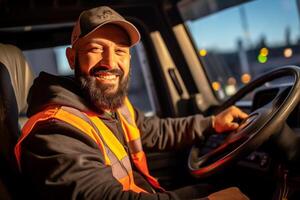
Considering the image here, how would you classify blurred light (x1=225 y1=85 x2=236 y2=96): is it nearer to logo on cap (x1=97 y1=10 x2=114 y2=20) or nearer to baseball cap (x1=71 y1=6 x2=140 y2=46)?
baseball cap (x1=71 y1=6 x2=140 y2=46)

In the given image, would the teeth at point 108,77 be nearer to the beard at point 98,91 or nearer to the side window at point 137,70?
the beard at point 98,91

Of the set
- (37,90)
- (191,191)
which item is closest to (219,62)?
(191,191)

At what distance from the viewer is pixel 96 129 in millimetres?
1929

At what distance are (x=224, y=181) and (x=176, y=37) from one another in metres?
1.30

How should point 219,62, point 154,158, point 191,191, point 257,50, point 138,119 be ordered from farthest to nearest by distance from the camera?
point 219,62 → point 257,50 → point 154,158 → point 138,119 → point 191,191

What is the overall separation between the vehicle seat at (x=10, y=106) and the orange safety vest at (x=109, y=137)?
10 centimetres

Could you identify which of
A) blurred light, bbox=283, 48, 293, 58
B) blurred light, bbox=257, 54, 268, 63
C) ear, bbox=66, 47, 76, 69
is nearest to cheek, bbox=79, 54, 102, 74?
ear, bbox=66, 47, 76, 69

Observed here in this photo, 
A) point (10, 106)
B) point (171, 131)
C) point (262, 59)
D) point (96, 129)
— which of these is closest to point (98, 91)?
point (96, 129)

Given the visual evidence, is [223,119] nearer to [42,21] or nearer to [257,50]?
[257,50]

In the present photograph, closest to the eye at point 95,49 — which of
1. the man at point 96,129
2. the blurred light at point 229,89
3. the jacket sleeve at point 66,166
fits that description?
the man at point 96,129

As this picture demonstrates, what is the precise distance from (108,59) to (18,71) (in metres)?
0.55

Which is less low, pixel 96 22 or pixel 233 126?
pixel 96 22

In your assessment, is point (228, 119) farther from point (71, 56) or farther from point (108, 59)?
point (71, 56)

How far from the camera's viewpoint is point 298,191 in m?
2.02
